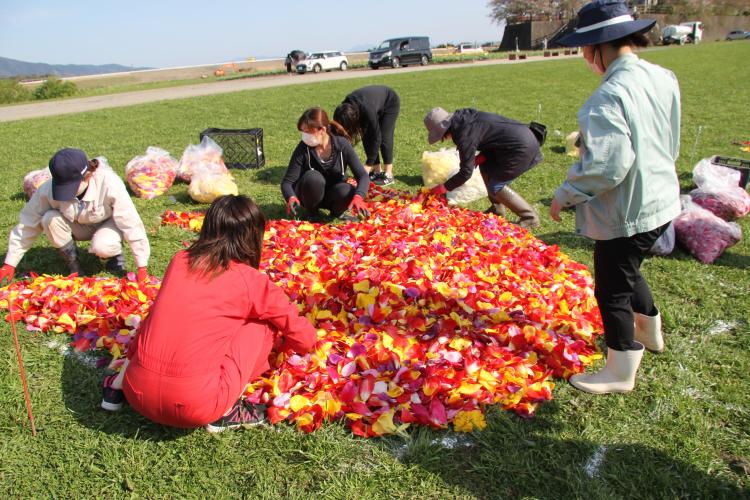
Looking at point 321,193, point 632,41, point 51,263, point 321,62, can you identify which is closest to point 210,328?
point 632,41

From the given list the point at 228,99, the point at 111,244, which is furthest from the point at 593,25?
the point at 228,99

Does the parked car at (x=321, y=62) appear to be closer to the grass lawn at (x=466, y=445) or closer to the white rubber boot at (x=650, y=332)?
the grass lawn at (x=466, y=445)

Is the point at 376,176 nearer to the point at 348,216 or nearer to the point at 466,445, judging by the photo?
the point at 348,216

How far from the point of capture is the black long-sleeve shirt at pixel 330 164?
540 cm

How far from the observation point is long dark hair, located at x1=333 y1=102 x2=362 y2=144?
601 centimetres

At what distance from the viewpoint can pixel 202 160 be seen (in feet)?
22.5

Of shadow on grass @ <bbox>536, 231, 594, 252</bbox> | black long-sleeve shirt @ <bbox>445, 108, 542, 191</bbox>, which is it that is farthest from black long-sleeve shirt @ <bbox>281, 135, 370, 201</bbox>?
shadow on grass @ <bbox>536, 231, 594, 252</bbox>

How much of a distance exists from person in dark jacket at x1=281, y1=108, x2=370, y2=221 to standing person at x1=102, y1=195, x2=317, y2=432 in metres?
2.66

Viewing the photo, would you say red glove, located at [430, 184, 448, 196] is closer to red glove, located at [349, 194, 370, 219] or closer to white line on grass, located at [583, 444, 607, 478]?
red glove, located at [349, 194, 370, 219]

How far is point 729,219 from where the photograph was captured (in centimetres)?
520

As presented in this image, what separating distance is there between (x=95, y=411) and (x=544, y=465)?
7.97ft

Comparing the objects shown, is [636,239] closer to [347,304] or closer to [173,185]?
[347,304]

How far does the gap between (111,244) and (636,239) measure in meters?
3.85

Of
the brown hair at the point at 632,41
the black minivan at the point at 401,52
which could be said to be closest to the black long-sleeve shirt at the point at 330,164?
the brown hair at the point at 632,41
